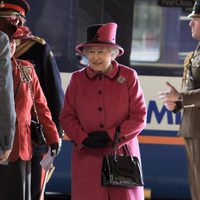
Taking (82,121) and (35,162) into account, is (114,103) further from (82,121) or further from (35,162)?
(35,162)

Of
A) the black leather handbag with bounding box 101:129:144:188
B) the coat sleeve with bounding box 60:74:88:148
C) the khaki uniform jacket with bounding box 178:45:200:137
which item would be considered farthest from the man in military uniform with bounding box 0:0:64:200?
the khaki uniform jacket with bounding box 178:45:200:137

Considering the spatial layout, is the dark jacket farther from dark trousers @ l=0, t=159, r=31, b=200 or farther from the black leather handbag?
dark trousers @ l=0, t=159, r=31, b=200

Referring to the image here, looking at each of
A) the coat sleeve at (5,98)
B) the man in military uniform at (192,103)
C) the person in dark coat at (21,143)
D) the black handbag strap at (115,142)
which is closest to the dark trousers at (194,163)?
the man in military uniform at (192,103)

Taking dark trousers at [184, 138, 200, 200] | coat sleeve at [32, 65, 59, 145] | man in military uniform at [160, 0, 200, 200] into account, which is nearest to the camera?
coat sleeve at [32, 65, 59, 145]

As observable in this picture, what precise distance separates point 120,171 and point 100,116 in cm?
39

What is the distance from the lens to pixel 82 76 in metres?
3.62

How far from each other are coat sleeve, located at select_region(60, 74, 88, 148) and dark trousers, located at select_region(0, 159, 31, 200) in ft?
1.53

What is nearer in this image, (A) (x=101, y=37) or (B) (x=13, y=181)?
(B) (x=13, y=181)

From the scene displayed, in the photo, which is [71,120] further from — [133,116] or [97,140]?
[133,116]

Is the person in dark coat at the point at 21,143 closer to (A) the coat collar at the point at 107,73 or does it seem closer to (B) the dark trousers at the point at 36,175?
(B) the dark trousers at the point at 36,175

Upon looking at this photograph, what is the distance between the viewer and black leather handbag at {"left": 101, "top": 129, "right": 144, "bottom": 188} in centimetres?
336

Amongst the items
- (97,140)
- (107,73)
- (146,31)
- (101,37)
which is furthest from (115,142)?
(146,31)

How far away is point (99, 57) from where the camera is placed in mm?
3516

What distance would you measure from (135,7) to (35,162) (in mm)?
1991
